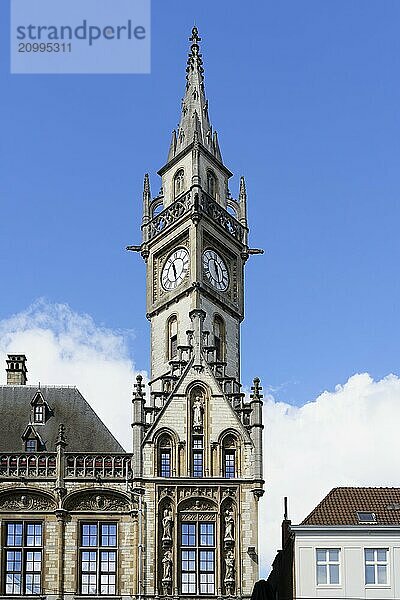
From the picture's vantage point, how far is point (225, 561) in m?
56.1

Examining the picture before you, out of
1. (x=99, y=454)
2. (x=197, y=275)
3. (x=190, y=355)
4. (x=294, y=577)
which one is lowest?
(x=294, y=577)

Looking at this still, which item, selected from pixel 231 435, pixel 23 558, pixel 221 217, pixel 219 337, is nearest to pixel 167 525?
pixel 231 435

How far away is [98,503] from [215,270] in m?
13.9

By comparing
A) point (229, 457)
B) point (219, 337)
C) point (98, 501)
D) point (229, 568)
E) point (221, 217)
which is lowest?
point (229, 568)

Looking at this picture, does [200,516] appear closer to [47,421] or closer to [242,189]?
[47,421]

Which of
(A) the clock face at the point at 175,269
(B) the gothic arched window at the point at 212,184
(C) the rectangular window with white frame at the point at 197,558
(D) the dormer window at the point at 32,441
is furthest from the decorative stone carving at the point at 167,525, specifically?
(B) the gothic arched window at the point at 212,184

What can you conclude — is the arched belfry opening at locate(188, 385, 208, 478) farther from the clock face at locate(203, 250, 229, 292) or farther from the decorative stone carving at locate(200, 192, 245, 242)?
the decorative stone carving at locate(200, 192, 245, 242)

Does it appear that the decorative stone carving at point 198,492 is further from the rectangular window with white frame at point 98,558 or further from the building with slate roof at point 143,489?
the rectangular window with white frame at point 98,558

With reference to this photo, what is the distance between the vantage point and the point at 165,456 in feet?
191

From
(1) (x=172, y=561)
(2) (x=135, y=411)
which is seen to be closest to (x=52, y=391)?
(2) (x=135, y=411)

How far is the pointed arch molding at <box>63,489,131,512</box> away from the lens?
186ft

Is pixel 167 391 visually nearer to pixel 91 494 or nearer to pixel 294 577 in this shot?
pixel 91 494

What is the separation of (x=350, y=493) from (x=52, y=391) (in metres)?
14.4

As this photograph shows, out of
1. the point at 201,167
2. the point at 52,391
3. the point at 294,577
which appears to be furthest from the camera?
the point at 201,167
